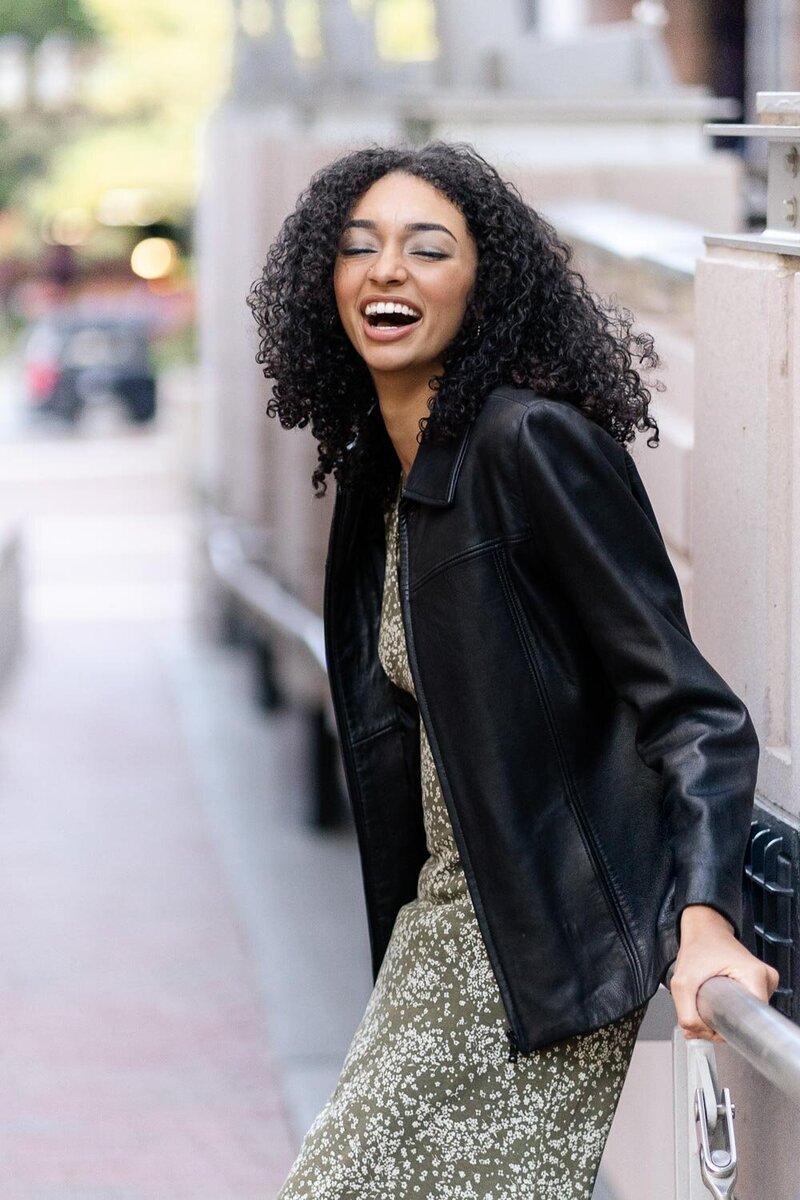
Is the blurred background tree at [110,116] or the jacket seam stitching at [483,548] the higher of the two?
the jacket seam stitching at [483,548]

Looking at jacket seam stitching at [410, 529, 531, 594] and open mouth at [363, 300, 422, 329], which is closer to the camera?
jacket seam stitching at [410, 529, 531, 594]

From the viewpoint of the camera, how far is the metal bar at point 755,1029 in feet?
6.39

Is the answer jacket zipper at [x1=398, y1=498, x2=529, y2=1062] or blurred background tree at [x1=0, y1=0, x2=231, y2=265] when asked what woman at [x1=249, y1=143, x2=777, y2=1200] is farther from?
blurred background tree at [x1=0, y1=0, x2=231, y2=265]

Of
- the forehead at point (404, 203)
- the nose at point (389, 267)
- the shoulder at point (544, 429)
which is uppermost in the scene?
the forehead at point (404, 203)

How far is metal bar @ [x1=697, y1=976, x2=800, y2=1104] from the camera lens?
1948mm

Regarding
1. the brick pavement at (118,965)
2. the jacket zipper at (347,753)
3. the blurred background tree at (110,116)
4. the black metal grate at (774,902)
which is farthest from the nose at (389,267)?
the blurred background tree at (110,116)

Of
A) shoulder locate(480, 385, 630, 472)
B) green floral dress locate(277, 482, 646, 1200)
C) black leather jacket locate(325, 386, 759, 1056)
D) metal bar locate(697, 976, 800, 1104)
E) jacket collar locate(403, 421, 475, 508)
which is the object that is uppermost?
shoulder locate(480, 385, 630, 472)

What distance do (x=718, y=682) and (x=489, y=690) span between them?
0.26 m

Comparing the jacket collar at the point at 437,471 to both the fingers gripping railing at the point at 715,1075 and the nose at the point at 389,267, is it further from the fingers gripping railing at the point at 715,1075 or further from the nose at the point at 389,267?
the fingers gripping railing at the point at 715,1075

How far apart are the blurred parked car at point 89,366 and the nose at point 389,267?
35.2 meters

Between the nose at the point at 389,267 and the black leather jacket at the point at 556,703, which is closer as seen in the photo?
the black leather jacket at the point at 556,703

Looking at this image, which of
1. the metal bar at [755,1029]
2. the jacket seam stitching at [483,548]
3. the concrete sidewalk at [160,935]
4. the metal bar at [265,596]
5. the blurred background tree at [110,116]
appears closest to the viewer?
the metal bar at [755,1029]

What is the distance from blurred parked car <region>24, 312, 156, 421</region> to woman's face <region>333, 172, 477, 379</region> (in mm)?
35162

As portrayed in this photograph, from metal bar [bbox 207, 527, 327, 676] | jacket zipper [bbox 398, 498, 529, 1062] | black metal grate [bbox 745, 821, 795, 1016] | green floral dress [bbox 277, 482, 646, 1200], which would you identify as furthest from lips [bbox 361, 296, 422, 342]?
metal bar [bbox 207, 527, 327, 676]
